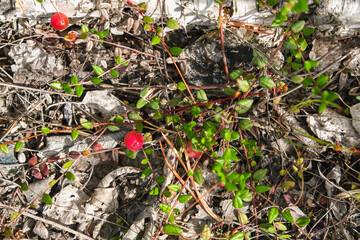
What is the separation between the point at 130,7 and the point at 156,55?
50 cm

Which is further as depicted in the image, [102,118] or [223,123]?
[102,118]

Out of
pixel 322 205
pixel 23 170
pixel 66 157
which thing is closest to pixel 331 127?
pixel 322 205

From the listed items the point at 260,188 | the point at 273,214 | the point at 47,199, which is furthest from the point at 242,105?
the point at 47,199

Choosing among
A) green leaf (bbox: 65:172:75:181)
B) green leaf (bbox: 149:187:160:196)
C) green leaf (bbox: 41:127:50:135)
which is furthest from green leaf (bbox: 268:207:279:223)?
green leaf (bbox: 41:127:50:135)

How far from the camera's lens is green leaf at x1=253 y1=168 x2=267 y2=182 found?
266cm

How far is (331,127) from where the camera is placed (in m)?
2.82

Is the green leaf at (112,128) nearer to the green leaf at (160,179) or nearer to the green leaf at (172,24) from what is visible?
the green leaf at (160,179)

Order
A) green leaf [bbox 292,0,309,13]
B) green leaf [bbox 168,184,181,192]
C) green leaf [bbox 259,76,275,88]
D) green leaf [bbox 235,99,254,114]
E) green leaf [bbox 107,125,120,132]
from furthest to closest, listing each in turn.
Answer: green leaf [bbox 107,125,120,132] < green leaf [bbox 168,184,181,192] < green leaf [bbox 235,99,254,114] < green leaf [bbox 259,76,275,88] < green leaf [bbox 292,0,309,13]

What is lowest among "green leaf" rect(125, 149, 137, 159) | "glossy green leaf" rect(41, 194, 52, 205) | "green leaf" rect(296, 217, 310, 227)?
"green leaf" rect(296, 217, 310, 227)

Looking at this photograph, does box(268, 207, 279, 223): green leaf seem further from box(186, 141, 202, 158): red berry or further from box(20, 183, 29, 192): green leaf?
box(20, 183, 29, 192): green leaf

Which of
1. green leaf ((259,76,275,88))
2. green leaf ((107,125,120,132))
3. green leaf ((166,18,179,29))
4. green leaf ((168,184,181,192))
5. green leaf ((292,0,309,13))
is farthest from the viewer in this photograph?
green leaf ((107,125,120,132))

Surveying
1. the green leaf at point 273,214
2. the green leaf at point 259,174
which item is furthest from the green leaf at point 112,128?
the green leaf at point 273,214

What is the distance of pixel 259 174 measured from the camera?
8.78ft

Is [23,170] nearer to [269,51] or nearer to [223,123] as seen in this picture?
[223,123]
